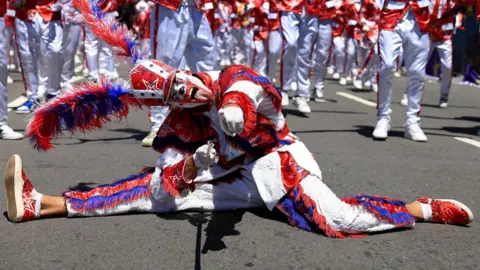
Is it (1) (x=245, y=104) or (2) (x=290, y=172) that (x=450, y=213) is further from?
(1) (x=245, y=104)

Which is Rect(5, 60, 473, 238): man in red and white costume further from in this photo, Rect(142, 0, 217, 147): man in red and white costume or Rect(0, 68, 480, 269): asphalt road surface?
Rect(142, 0, 217, 147): man in red and white costume

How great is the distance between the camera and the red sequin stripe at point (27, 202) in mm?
3340

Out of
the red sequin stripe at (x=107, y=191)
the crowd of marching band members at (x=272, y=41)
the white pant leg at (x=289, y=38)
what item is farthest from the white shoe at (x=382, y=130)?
the red sequin stripe at (x=107, y=191)

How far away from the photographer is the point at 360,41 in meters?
14.2

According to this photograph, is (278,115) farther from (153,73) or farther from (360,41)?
(360,41)

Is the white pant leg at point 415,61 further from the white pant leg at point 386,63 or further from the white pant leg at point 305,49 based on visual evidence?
the white pant leg at point 305,49

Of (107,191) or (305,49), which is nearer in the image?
(107,191)

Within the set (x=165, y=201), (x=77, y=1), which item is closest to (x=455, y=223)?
(x=165, y=201)

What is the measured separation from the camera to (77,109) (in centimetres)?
329

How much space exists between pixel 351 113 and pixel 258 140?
5405 mm

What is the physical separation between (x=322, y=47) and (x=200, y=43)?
439 cm

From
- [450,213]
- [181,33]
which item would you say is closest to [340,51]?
[181,33]

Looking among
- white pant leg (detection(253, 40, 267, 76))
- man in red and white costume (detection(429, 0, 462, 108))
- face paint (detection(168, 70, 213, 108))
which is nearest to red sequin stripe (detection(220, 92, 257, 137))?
face paint (detection(168, 70, 213, 108))

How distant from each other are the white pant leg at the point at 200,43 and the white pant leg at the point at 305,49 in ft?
9.66
